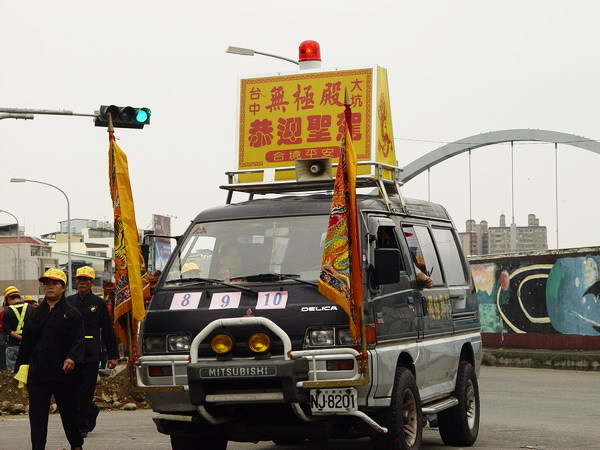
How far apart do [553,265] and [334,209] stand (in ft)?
65.9

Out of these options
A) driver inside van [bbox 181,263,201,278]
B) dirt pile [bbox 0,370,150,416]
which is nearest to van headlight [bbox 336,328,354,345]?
driver inside van [bbox 181,263,201,278]

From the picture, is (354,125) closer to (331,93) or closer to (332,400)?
(331,93)

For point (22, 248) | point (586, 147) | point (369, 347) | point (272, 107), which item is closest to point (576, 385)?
point (272, 107)

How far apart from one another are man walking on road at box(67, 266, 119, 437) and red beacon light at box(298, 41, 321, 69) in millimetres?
3000

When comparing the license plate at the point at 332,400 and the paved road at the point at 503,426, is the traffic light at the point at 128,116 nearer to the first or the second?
the paved road at the point at 503,426

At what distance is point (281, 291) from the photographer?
30.5ft

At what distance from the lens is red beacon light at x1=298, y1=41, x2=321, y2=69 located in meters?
12.4

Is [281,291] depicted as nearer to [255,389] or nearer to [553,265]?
[255,389]

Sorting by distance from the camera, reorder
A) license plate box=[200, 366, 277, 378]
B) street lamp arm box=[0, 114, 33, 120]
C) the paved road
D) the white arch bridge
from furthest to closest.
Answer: the white arch bridge → street lamp arm box=[0, 114, 33, 120] → the paved road → license plate box=[200, 366, 277, 378]

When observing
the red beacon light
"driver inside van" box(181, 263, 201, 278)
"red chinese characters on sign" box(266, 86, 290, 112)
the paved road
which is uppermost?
the red beacon light

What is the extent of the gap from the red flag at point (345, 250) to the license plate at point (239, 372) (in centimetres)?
68

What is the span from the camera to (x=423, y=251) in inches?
446

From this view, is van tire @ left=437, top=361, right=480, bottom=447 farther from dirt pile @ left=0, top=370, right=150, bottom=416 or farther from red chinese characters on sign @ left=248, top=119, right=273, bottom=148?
dirt pile @ left=0, top=370, right=150, bottom=416

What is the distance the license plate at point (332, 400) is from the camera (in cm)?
894
